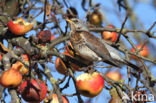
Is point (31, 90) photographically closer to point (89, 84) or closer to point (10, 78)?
point (10, 78)

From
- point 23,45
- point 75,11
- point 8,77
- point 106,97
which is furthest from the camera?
point 75,11

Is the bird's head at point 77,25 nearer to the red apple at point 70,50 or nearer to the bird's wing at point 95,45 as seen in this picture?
the bird's wing at point 95,45

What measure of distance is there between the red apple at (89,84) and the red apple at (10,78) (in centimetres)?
68

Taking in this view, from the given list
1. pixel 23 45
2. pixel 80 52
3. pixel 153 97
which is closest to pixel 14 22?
pixel 23 45

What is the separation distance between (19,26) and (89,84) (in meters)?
1.51

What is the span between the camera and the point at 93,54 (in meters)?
4.21

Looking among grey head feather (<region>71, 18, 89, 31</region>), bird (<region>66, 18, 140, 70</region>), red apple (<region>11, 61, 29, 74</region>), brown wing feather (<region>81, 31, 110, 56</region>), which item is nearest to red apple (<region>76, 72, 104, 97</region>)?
red apple (<region>11, 61, 29, 74</region>)

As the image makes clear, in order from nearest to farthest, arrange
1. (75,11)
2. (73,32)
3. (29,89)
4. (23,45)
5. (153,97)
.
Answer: (29,89) < (153,97) < (23,45) < (73,32) < (75,11)

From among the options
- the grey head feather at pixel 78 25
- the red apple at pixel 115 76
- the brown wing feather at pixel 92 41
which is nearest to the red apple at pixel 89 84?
the brown wing feather at pixel 92 41

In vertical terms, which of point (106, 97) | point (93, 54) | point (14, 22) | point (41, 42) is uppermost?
point (14, 22)

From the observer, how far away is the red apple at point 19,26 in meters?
3.64

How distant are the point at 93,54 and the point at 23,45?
1226 mm

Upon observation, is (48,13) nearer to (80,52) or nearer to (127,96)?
(80,52)

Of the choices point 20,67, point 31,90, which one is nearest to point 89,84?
point 31,90
